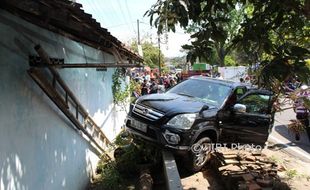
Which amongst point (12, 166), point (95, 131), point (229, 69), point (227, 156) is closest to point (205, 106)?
point (227, 156)

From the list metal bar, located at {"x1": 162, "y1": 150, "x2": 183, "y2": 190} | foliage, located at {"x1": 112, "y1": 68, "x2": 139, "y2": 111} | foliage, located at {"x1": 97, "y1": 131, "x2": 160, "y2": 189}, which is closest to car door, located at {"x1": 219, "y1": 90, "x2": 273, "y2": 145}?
metal bar, located at {"x1": 162, "y1": 150, "x2": 183, "y2": 190}

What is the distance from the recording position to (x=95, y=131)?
9398 millimetres

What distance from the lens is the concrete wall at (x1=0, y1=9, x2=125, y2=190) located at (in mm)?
4332

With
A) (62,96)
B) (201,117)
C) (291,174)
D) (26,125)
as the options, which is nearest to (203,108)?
(201,117)

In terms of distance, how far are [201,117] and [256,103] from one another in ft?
6.46

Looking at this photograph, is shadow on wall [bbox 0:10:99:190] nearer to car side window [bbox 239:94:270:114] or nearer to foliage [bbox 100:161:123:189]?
foliage [bbox 100:161:123:189]

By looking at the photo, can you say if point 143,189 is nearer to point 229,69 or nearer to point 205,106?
point 205,106

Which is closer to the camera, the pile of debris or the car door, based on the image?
the pile of debris

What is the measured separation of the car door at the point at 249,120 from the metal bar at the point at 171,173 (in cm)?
140

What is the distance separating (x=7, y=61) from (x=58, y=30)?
1.32 metres

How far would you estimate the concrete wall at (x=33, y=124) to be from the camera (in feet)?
14.2

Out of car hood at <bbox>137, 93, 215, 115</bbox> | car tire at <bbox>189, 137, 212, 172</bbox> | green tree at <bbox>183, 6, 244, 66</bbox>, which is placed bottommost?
car tire at <bbox>189, 137, 212, 172</bbox>

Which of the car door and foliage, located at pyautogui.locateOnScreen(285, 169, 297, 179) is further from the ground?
the car door

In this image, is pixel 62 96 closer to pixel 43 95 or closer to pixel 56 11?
pixel 43 95
